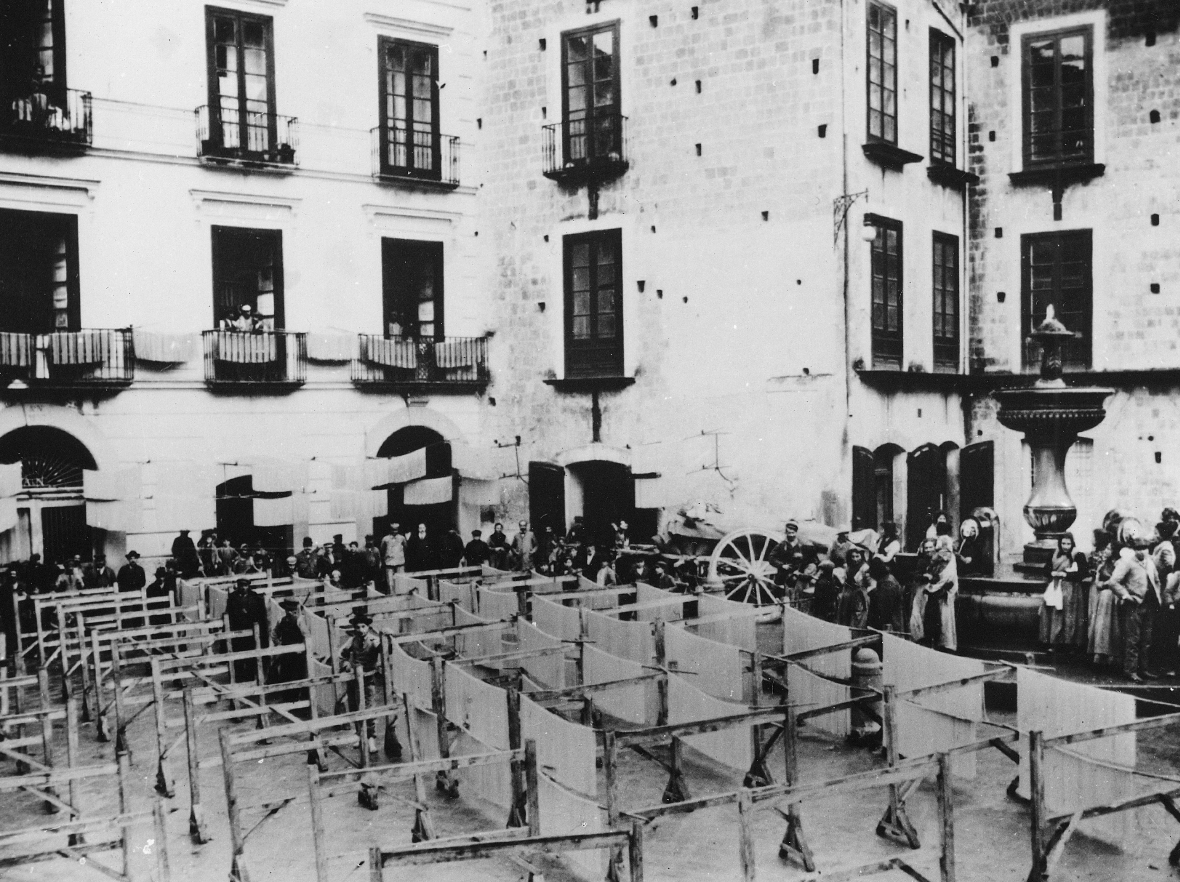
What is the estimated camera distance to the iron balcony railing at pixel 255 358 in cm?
2086

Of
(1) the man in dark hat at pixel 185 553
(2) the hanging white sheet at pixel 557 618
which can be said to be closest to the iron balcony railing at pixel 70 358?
(1) the man in dark hat at pixel 185 553

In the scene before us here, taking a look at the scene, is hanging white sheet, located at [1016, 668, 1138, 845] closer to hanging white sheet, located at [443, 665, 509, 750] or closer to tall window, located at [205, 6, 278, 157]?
hanging white sheet, located at [443, 665, 509, 750]

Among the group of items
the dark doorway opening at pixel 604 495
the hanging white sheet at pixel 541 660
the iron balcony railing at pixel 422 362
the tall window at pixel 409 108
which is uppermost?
the tall window at pixel 409 108

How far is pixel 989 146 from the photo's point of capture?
22.0 m

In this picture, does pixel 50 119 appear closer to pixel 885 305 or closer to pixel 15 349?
pixel 15 349

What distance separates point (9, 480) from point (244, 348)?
4.75m

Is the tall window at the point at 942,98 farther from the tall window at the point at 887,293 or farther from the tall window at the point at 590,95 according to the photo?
the tall window at the point at 590,95

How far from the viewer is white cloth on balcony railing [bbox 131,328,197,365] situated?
2005 centimetres

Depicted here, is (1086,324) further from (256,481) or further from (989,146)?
(256,481)

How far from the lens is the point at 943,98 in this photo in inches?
851

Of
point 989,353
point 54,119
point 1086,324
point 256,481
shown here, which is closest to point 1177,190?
point 1086,324

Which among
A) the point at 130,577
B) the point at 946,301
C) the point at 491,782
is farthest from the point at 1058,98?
the point at 130,577

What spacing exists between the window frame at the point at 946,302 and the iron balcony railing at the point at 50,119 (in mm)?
14585

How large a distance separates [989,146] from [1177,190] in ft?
10.9
